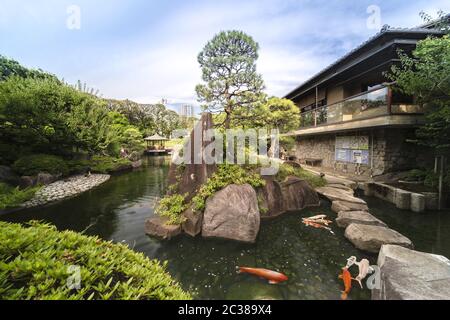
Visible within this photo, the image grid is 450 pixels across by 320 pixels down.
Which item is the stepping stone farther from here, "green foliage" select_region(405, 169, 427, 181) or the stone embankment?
"green foliage" select_region(405, 169, 427, 181)

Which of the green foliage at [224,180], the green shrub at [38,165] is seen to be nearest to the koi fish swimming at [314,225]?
the green foliage at [224,180]

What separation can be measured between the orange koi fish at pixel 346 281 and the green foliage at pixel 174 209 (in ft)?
13.5

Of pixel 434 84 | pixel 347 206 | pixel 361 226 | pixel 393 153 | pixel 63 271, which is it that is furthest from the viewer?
pixel 393 153

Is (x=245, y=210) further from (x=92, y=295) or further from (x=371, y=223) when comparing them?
(x=92, y=295)

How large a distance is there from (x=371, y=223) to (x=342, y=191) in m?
3.09

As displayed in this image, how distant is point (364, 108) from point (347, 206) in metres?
5.73

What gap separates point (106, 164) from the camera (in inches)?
598

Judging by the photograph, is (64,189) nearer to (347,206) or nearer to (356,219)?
(356,219)

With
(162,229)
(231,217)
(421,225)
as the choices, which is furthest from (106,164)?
(421,225)

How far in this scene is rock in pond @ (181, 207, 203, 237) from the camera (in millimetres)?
5382

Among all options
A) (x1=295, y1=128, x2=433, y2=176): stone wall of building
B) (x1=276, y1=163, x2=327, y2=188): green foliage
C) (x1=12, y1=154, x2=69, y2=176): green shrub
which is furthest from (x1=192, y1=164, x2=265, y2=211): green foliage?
(x1=12, y1=154, x2=69, y2=176): green shrub

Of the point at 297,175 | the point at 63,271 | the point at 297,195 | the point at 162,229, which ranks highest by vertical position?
the point at 63,271

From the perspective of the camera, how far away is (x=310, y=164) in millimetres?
15156

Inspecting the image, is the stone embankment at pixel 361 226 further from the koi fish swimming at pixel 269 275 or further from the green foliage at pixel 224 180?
the green foliage at pixel 224 180
